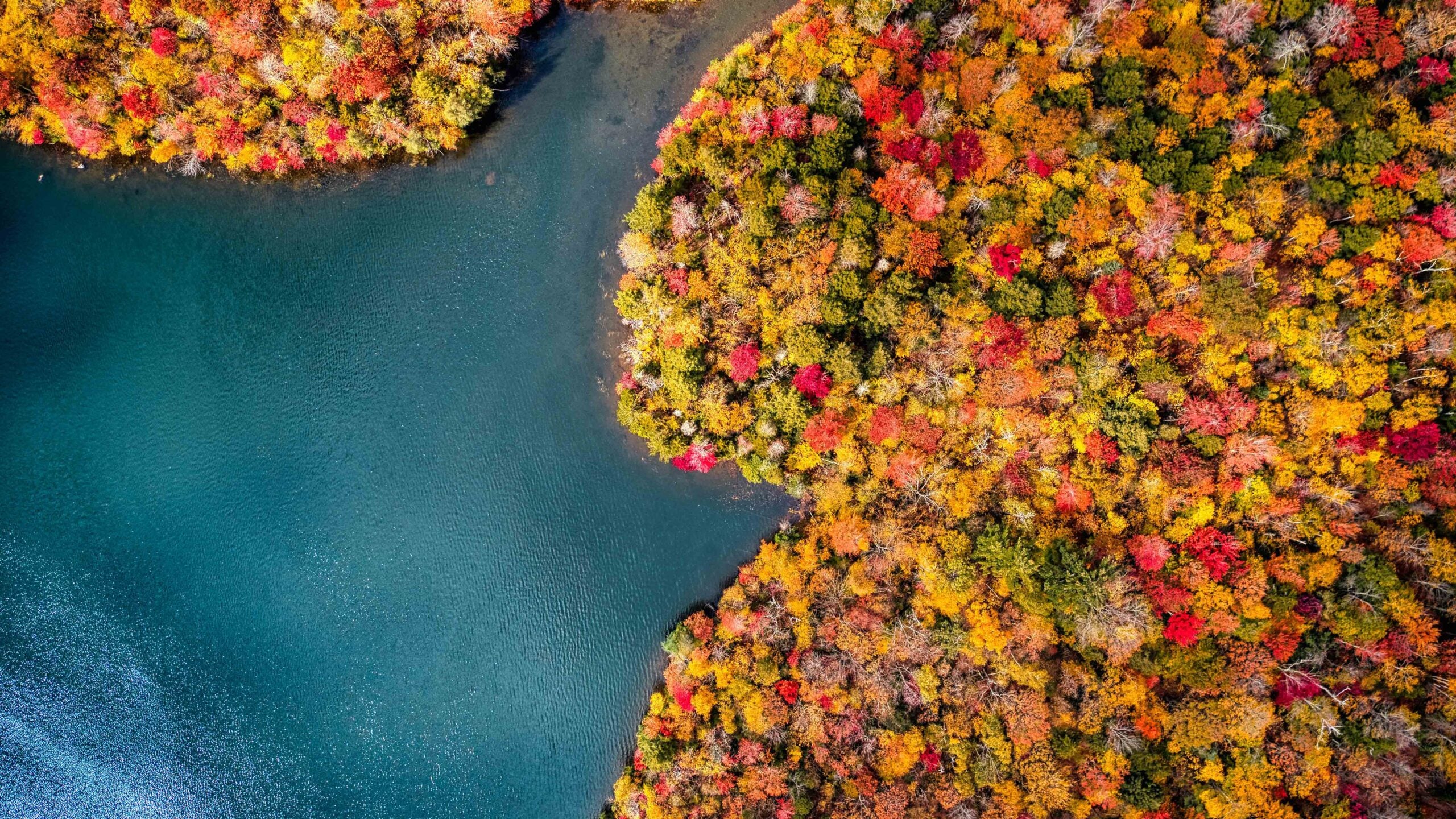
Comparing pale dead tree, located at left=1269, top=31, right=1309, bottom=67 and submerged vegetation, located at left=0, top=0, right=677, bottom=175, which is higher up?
pale dead tree, located at left=1269, top=31, right=1309, bottom=67

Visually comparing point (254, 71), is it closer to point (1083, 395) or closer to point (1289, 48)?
point (1083, 395)

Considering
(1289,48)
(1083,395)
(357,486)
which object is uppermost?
(1289,48)

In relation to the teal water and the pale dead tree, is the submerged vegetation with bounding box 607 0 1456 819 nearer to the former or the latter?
the pale dead tree

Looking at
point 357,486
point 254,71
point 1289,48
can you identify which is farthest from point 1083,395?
point 254,71

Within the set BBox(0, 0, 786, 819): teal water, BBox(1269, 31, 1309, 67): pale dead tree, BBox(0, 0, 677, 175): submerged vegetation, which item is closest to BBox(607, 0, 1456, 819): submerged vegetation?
BBox(1269, 31, 1309, 67): pale dead tree

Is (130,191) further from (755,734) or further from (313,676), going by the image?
(755,734)

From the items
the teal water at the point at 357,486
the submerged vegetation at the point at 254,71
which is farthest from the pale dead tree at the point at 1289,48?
the submerged vegetation at the point at 254,71

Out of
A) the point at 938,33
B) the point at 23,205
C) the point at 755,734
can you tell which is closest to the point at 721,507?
the point at 755,734
